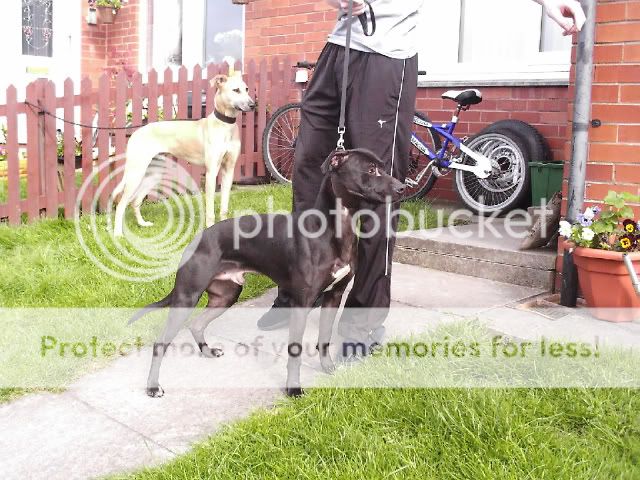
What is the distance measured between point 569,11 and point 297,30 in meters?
5.50

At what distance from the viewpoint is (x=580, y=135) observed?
3.75m

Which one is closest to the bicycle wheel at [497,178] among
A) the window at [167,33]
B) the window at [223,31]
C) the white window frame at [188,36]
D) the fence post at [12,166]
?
the fence post at [12,166]

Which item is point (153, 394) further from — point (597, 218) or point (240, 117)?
point (240, 117)

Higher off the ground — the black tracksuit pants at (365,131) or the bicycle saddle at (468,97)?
the bicycle saddle at (468,97)

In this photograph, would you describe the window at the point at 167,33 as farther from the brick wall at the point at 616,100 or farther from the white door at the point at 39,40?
the brick wall at the point at 616,100

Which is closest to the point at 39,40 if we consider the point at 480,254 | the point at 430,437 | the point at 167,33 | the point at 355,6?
the point at 167,33

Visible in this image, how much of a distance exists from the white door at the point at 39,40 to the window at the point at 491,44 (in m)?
6.08

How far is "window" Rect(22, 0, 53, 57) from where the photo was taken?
10508mm

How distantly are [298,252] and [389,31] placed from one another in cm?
102

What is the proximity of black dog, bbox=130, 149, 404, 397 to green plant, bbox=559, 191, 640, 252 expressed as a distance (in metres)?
1.43

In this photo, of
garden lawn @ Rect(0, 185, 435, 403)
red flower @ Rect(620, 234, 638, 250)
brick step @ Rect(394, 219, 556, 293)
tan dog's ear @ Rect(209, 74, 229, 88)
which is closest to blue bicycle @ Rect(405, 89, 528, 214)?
garden lawn @ Rect(0, 185, 435, 403)

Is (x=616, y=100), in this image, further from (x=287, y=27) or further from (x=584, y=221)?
(x=287, y=27)

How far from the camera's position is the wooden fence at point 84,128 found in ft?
20.6

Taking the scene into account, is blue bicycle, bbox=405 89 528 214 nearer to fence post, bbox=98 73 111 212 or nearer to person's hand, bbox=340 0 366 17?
fence post, bbox=98 73 111 212
